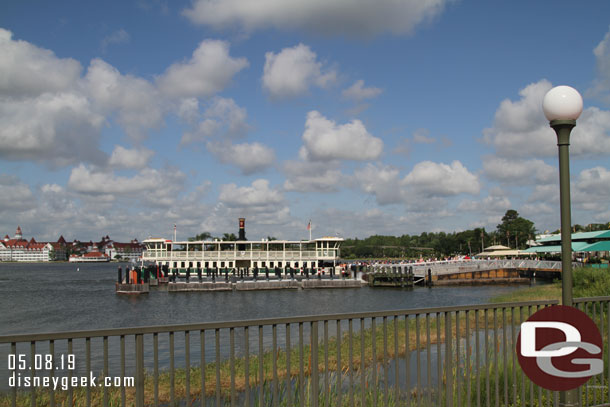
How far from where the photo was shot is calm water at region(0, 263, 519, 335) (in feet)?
105

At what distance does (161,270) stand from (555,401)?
62257mm

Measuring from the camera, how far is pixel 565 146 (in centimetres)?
513

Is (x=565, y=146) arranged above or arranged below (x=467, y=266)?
above

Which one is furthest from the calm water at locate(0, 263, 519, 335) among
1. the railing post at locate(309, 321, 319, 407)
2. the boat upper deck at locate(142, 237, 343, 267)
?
the railing post at locate(309, 321, 319, 407)

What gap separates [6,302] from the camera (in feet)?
144

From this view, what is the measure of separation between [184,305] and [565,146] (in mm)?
38415

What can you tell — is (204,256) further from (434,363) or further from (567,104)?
(567,104)

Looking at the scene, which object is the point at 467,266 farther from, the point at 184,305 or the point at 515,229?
the point at 515,229

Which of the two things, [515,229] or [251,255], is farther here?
[515,229]

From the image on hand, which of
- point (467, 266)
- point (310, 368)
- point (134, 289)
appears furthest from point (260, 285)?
point (310, 368)

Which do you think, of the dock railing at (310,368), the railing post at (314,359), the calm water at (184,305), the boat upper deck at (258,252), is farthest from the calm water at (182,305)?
the railing post at (314,359)

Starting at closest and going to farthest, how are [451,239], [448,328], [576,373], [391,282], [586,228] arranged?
1. [576,373]
2. [448,328]
3. [391,282]
4. [451,239]
5. [586,228]

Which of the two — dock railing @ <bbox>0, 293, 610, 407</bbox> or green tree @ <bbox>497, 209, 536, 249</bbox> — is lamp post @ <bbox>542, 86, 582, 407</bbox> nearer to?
dock railing @ <bbox>0, 293, 610, 407</bbox>

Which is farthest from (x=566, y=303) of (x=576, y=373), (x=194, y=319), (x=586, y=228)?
(x=586, y=228)
